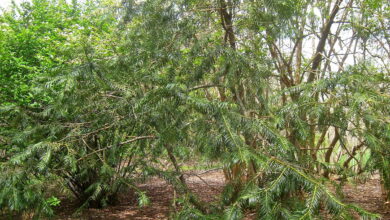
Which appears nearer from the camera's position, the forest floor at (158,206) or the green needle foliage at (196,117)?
the green needle foliage at (196,117)

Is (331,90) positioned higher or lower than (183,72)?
lower

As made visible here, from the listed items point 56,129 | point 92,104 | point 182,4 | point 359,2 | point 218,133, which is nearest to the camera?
point 218,133

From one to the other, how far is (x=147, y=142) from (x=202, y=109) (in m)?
1.15

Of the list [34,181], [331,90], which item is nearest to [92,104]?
[34,181]

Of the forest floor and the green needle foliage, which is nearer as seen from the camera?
the green needle foliage

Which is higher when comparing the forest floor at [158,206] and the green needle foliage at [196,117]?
the green needle foliage at [196,117]

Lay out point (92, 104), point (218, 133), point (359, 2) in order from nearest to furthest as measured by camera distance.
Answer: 1. point (218, 133)
2. point (92, 104)
3. point (359, 2)

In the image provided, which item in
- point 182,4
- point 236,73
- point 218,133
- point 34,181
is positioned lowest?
point 34,181

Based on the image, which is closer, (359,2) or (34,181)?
(34,181)

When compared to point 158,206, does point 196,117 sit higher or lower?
higher

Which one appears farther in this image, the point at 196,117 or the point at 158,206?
the point at 158,206

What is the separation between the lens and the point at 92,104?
9.14 feet

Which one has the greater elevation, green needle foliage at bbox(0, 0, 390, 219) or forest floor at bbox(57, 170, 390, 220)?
green needle foliage at bbox(0, 0, 390, 219)

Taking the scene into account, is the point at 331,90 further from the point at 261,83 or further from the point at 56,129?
the point at 56,129
